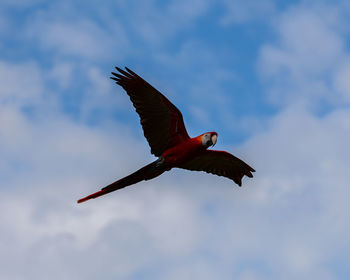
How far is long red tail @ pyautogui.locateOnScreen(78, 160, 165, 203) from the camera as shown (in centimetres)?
1164

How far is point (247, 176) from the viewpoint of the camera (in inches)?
530

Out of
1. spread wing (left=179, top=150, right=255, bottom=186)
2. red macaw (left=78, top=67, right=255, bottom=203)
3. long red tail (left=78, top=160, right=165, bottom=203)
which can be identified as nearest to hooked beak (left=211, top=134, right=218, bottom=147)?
red macaw (left=78, top=67, right=255, bottom=203)

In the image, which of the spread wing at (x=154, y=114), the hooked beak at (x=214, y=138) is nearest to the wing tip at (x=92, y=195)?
the spread wing at (x=154, y=114)

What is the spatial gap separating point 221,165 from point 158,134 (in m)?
2.04

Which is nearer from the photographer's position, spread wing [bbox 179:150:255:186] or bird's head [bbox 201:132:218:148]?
bird's head [bbox 201:132:218:148]

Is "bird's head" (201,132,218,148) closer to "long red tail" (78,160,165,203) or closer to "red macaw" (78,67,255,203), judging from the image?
"red macaw" (78,67,255,203)

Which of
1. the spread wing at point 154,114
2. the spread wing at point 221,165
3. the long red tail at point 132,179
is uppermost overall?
the spread wing at point 154,114

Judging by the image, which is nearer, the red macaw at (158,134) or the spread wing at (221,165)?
the red macaw at (158,134)

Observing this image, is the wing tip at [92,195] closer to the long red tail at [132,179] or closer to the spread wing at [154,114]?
the long red tail at [132,179]

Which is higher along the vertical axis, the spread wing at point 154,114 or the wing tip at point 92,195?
the spread wing at point 154,114

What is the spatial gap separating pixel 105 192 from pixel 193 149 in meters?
2.02

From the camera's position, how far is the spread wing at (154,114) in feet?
37.6

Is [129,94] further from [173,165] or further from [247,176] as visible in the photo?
[247,176]

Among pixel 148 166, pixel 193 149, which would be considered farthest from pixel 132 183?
pixel 193 149
